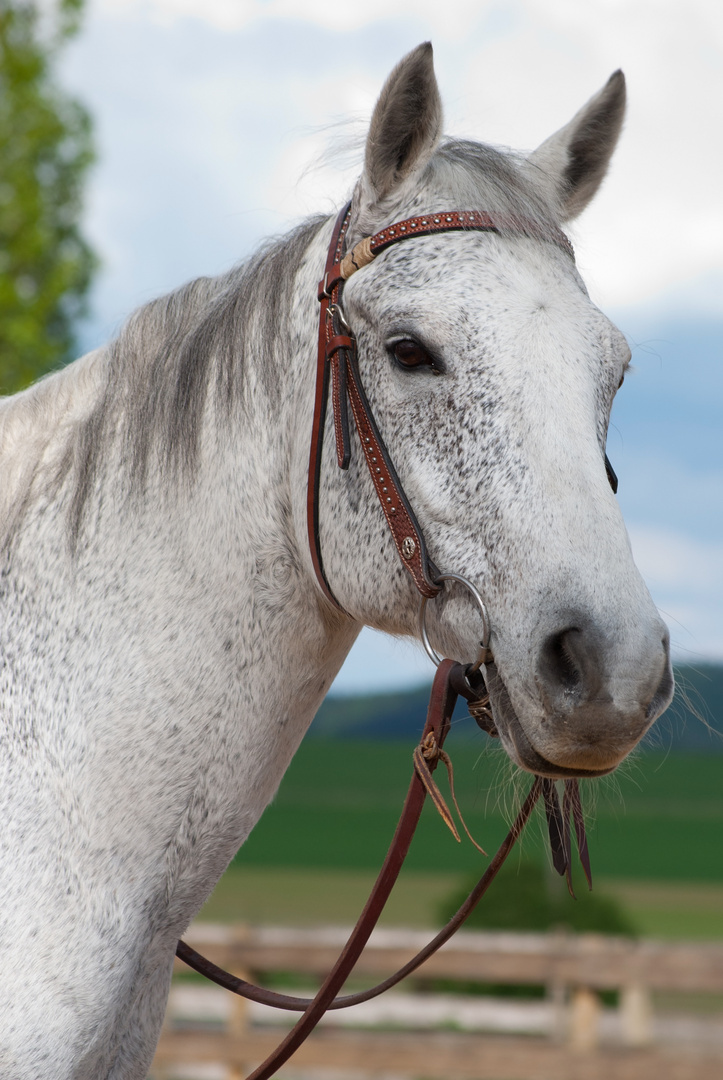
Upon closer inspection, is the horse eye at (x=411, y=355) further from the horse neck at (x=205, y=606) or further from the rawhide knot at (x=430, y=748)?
the rawhide knot at (x=430, y=748)

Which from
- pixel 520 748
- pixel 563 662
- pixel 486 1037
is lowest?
pixel 486 1037

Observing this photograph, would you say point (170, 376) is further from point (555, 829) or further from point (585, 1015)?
point (585, 1015)

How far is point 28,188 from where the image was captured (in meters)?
10.3

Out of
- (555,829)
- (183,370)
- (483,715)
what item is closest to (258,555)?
(183,370)

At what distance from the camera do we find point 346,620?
240 cm

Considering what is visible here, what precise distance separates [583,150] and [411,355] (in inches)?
37.9

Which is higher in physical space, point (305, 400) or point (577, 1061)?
point (305, 400)

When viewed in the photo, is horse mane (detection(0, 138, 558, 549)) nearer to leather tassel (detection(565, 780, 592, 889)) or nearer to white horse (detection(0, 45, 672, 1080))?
white horse (detection(0, 45, 672, 1080))

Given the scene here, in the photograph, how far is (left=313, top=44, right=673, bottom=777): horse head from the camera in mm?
1839

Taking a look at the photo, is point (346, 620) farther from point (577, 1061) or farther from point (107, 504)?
point (577, 1061)

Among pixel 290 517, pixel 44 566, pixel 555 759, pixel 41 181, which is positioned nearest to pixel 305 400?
pixel 290 517

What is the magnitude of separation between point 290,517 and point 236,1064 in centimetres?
641

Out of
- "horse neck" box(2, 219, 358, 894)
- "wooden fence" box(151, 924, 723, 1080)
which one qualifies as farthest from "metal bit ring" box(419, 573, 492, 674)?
"wooden fence" box(151, 924, 723, 1080)

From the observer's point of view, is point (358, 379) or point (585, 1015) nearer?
point (358, 379)
